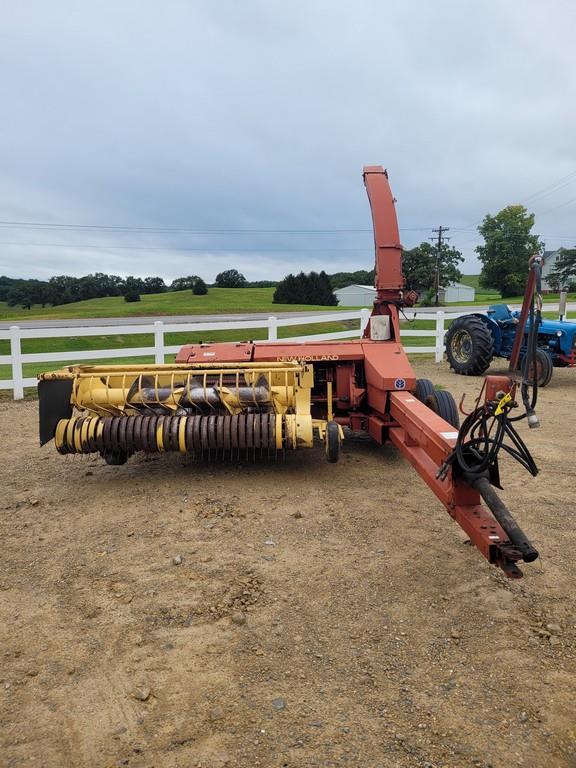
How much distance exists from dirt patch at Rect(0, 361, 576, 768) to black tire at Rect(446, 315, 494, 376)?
6.38 m

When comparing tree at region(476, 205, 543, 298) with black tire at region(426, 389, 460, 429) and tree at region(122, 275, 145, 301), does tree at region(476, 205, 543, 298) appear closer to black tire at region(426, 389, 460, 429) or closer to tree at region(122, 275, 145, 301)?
tree at region(122, 275, 145, 301)

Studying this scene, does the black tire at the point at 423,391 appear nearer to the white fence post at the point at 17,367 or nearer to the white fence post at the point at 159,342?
the white fence post at the point at 159,342

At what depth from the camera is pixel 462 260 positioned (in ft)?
226

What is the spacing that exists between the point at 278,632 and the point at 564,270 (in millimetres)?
66380

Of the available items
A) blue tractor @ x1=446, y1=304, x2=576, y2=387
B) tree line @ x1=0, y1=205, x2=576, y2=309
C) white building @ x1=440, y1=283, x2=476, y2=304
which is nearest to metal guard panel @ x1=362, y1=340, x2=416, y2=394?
blue tractor @ x1=446, y1=304, x2=576, y2=387

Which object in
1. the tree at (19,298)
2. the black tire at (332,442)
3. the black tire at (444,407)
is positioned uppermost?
the tree at (19,298)

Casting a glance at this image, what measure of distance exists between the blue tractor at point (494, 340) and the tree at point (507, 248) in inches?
2044

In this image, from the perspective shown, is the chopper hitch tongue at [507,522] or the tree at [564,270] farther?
the tree at [564,270]

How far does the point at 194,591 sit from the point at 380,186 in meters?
4.91

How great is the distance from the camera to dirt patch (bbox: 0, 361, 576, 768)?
2.17 m

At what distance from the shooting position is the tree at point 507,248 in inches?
2365

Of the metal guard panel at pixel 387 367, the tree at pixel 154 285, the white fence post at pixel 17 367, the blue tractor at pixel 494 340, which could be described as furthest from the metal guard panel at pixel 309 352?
the tree at pixel 154 285

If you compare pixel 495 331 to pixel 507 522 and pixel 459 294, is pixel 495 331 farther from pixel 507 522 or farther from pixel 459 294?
pixel 459 294

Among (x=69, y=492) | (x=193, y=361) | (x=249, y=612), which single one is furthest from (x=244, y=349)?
(x=249, y=612)
